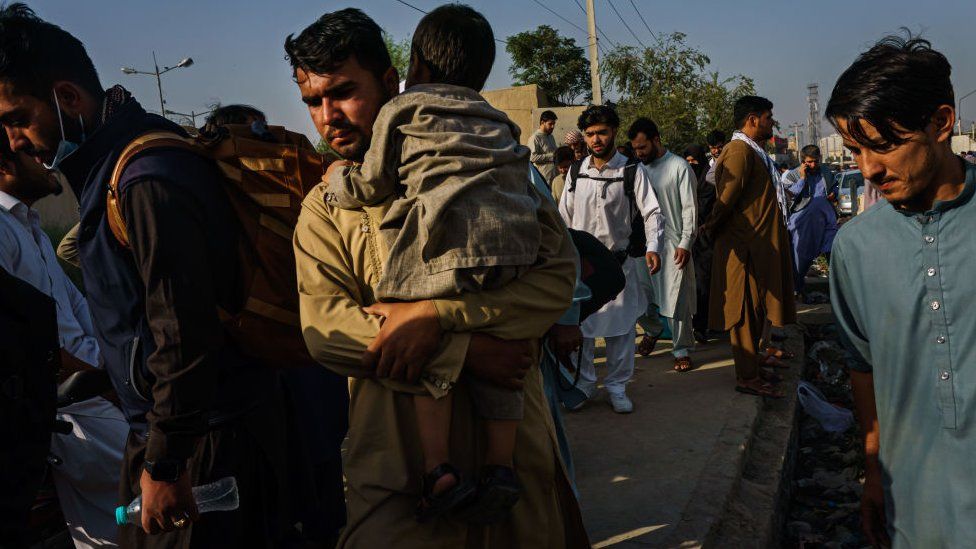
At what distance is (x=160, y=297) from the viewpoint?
5.69 ft

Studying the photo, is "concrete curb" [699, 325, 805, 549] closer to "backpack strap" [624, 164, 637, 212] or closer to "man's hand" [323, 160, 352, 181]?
"backpack strap" [624, 164, 637, 212]

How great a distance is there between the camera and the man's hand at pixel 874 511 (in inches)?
79.8

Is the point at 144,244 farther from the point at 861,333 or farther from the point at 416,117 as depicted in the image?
the point at 861,333

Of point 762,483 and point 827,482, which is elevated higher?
point 762,483

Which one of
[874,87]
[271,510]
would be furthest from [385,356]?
[874,87]

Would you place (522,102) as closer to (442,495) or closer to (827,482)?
(827,482)

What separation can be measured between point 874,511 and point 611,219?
10.8 ft

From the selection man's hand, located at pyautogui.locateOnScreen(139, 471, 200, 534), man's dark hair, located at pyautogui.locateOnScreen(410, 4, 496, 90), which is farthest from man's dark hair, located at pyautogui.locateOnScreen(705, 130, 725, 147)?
man's hand, located at pyautogui.locateOnScreen(139, 471, 200, 534)

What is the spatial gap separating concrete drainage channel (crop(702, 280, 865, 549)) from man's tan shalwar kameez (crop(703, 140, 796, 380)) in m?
0.50

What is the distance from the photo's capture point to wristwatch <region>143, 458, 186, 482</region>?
175 centimetres

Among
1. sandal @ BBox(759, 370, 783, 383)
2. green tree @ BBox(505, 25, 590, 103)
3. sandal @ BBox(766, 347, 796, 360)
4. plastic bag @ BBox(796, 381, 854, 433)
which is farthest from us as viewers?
green tree @ BBox(505, 25, 590, 103)

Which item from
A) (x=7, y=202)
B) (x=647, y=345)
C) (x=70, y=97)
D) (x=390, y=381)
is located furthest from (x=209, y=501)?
(x=647, y=345)

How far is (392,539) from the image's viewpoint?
163cm

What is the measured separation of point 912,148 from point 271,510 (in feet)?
6.27
